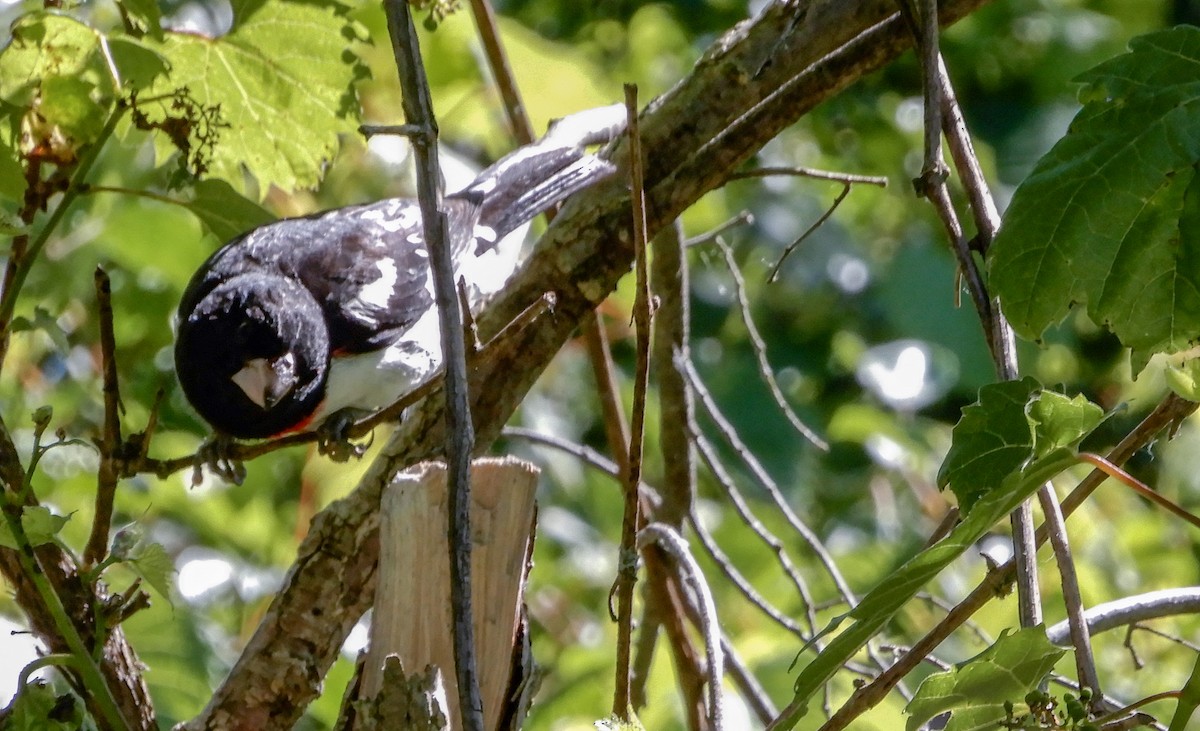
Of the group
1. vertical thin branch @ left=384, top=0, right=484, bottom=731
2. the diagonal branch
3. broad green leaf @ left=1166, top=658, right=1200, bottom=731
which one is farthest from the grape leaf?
broad green leaf @ left=1166, top=658, right=1200, bottom=731

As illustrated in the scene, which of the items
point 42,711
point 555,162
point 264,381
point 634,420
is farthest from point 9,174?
point 555,162

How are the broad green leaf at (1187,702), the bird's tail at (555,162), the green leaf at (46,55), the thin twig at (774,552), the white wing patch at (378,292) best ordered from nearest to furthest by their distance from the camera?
the broad green leaf at (1187,702) → the green leaf at (46,55) → the thin twig at (774,552) → the bird's tail at (555,162) → the white wing patch at (378,292)

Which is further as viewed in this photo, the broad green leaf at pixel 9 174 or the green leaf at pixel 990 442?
the broad green leaf at pixel 9 174

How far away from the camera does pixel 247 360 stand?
228cm

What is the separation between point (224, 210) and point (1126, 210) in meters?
1.15

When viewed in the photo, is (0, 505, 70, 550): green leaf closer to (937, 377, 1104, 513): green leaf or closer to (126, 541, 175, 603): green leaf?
(126, 541, 175, 603): green leaf

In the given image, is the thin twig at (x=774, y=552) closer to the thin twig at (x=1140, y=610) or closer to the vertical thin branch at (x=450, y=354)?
the thin twig at (x=1140, y=610)

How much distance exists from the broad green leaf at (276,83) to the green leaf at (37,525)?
79cm

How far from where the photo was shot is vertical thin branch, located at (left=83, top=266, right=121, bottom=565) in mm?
1363

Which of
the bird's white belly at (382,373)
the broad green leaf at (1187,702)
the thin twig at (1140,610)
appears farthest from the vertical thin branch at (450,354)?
the bird's white belly at (382,373)

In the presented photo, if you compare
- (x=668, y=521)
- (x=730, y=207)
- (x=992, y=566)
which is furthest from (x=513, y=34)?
(x=992, y=566)

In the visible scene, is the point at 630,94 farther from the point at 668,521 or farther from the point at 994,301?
the point at 668,521

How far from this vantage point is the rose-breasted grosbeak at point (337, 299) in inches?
89.6

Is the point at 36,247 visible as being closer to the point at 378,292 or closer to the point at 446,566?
the point at 446,566
